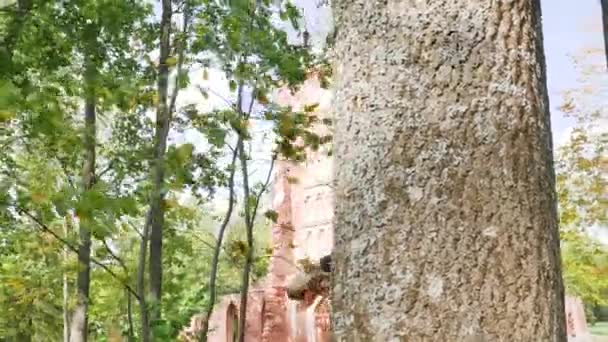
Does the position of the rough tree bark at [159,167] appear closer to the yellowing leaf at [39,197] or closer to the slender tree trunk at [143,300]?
the slender tree trunk at [143,300]

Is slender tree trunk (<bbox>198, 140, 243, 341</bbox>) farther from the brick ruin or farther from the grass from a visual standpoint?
the grass

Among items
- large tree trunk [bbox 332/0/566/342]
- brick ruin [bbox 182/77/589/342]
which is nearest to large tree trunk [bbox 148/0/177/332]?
large tree trunk [bbox 332/0/566/342]

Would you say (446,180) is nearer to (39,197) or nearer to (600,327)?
(39,197)

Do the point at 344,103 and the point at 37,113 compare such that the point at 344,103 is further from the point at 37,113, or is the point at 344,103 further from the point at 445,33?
the point at 37,113

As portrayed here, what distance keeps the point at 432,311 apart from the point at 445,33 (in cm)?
54

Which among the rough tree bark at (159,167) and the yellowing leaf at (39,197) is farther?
the rough tree bark at (159,167)

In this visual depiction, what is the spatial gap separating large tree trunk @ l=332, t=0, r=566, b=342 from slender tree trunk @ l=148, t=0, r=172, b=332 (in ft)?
11.8

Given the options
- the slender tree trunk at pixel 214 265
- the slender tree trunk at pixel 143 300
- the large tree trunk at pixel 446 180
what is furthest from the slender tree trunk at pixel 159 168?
the large tree trunk at pixel 446 180

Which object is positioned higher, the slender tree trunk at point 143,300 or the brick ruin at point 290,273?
the brick ruin at point 290,273

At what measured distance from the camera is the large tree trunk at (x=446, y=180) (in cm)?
140

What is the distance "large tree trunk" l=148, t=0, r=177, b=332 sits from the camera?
573cm

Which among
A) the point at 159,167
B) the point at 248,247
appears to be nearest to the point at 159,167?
the point at 159,167

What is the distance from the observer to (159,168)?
5.43 meters

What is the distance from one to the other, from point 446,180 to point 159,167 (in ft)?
13.5
